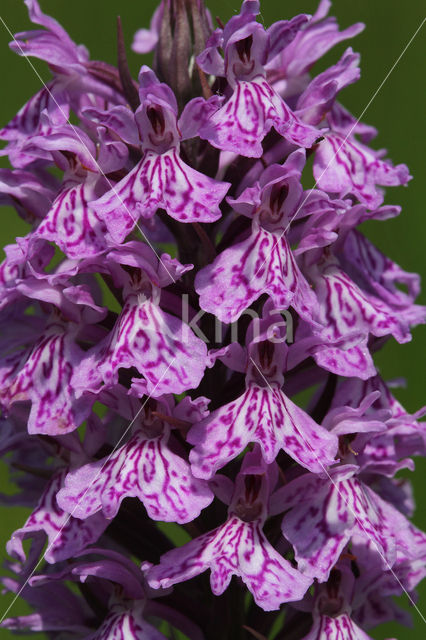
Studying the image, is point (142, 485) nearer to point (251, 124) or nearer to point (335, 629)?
point (335, 629)

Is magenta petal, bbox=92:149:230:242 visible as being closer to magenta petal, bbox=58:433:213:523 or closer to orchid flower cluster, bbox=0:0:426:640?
orchid flower cluster, bbox=0:0:426:640

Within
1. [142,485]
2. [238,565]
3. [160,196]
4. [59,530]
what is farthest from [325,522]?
[160,196]

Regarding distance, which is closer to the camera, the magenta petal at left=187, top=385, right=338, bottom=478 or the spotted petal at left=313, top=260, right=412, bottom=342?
the magenta petal at left=187, top=385, right=338, bottom=478

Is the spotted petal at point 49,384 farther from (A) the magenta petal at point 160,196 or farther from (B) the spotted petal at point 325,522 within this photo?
(B) the spotted petal at point 325,522

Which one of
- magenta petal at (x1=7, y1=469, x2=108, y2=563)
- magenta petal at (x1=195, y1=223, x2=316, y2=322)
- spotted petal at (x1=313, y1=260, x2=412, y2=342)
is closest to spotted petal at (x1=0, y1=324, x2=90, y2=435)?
magenta petal at (x1=7, y1=469, x2=108, y2=563)

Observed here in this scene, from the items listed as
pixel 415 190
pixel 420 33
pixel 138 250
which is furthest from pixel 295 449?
pixel 420 33

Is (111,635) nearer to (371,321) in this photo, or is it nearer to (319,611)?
(319,611)
